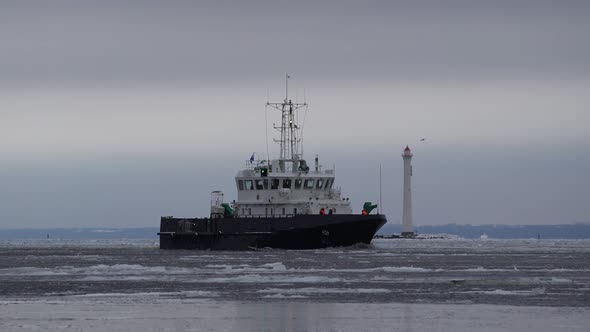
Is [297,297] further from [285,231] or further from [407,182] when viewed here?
[407,182]

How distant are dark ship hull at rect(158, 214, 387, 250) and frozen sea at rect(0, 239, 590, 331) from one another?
11987 mm

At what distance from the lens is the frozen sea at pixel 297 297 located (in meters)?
32.9

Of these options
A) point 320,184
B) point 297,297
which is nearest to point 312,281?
point 297,297

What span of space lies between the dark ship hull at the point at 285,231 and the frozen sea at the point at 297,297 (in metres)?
12.0

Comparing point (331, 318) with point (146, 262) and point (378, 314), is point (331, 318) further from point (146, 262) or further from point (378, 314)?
point (146, 262)

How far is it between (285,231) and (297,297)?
36.2m

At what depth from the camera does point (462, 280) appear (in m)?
48.6

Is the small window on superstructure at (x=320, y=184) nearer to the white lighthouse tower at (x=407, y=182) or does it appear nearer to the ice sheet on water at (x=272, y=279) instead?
the ice sheet on water at (x=272, y=279)

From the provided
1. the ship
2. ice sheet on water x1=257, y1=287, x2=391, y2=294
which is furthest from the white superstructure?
ice sheet on water x1=257, y1=287, x2=391, y2=294

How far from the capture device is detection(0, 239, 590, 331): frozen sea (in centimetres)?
3291

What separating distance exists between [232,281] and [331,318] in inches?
611

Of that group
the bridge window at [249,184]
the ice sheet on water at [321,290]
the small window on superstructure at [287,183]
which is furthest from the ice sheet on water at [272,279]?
the bridge window at [249,184]

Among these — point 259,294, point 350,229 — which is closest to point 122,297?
point 259,294

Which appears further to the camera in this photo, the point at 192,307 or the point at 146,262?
the point at 146,262
